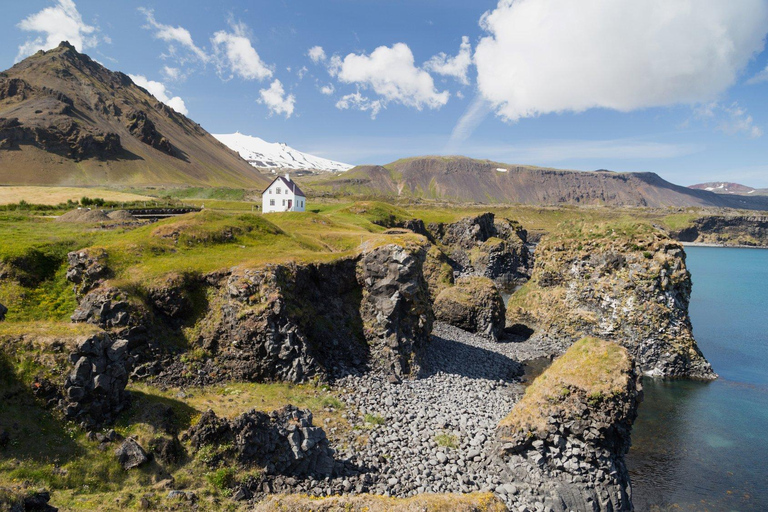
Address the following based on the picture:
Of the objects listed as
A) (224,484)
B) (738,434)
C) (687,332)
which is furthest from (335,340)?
(687,332)

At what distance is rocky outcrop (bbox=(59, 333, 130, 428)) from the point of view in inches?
656

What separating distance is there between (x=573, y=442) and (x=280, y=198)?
3154 inches

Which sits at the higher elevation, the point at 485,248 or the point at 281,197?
the point at 281,197

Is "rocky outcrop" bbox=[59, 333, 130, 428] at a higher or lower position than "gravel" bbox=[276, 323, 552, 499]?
higher

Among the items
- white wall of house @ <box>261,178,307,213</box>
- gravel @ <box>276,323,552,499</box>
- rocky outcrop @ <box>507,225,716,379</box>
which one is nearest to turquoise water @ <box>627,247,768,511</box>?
rocky outcrop @ <box>507,225,716,379</box>

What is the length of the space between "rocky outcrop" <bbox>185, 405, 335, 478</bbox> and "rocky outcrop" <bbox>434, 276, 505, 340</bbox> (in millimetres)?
31636

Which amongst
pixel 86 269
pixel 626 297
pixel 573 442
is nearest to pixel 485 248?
pixel 626 297

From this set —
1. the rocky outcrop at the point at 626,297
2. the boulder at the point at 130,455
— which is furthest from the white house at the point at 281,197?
the boulder at the point at 130,455

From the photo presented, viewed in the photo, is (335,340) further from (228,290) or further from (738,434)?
(738,434)

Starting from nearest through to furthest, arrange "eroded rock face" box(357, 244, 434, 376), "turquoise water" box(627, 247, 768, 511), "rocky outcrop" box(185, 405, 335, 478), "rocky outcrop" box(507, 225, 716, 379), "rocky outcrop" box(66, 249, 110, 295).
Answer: "rocky outcrop" box(185, 405, 335, 478), "turquoise water" box(627, 247, 768, 511), "rocky outcrop" box(66, 249, 110, 295), "eroded rock face" box(357, 244, 434, 376), "rocky outcrop" box(507, 225, 716, 379)

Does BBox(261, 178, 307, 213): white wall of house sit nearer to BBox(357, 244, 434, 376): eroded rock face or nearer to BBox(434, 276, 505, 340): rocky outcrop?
BBox(434, 276, 505, 340): rocky outcrop

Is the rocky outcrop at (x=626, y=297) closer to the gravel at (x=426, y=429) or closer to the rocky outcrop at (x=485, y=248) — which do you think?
the gravel at (x=426, y=429)

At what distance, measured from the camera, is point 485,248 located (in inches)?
3863

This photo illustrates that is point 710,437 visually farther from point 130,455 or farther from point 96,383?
point 96,383
